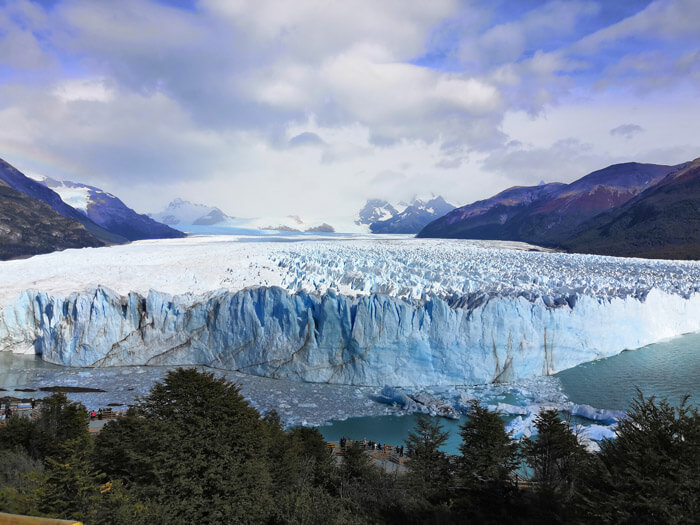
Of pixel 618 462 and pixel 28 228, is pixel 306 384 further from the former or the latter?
pixel 28 228

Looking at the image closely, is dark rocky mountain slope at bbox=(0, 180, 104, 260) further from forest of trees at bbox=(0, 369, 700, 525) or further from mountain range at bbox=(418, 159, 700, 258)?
mountain range at bbox=(418, 159, 700, 258)

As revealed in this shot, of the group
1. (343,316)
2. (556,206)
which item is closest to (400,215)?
(556,206)

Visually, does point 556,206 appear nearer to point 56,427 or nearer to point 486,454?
point 486,454

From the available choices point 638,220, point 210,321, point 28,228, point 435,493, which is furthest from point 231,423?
point 28,228

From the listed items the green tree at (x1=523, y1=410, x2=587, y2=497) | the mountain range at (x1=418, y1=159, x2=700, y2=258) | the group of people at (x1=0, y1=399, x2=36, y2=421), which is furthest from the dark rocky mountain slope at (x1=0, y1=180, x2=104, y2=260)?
the mountain range at (x1=418, y1=159, x2=700, y2=258)

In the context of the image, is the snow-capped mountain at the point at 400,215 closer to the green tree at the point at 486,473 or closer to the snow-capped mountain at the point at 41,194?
the snow-capped mountain at the point at 41,194
